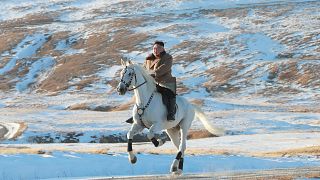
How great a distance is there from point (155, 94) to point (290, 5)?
148676 millimetres

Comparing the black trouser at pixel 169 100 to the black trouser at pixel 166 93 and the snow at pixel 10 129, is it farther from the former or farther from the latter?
the snow at pixel 10 129

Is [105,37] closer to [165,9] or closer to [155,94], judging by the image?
[165,9]

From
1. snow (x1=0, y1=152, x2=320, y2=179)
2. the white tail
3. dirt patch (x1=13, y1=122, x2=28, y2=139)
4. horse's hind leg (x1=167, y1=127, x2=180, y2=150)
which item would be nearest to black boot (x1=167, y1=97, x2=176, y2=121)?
horse's hind leg (x1=167, y1=127, x2=180, y2=150)

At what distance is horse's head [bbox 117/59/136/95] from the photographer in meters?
16.2

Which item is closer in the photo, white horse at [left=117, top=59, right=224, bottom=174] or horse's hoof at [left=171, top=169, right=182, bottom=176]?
white horse at [left=117, top=59, right=224, bottom=174]

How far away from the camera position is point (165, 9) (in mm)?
174750

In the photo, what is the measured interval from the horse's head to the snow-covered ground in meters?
4.34

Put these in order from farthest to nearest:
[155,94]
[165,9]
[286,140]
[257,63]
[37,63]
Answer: [165,9], [37,63], [257,63], [286,140], [155,94]

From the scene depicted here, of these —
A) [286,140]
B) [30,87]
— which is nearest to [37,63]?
[30,87]

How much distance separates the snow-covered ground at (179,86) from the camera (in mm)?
24219

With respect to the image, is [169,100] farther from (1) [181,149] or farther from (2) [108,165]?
(2) [108,165]

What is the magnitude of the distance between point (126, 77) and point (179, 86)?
83.1m

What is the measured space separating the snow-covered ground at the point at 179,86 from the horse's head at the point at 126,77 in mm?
4336

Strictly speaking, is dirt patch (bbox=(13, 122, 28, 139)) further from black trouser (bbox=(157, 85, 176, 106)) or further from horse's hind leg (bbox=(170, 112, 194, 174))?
black trouser (bbox=(157, 85, 176, 106))
